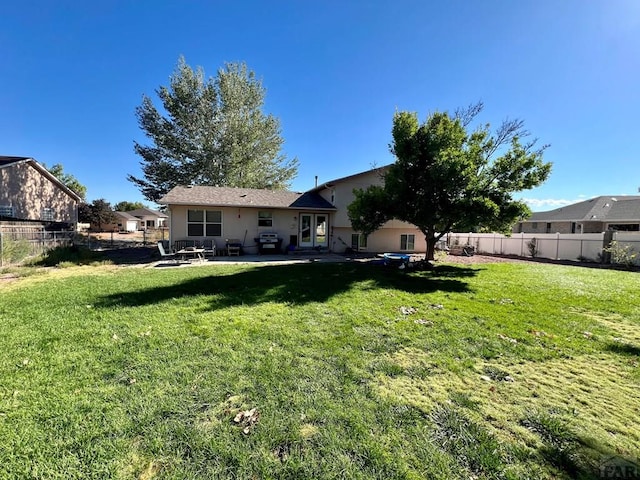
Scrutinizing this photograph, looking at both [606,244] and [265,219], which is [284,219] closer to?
[265,219]

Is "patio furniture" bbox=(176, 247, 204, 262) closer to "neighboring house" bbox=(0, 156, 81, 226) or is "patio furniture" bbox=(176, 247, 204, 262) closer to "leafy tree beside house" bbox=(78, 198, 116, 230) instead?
"neighboring house" bbox=(0, 156, 81, 226)

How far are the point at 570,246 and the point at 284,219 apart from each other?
51.6 ft

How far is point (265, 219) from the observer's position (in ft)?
52.1

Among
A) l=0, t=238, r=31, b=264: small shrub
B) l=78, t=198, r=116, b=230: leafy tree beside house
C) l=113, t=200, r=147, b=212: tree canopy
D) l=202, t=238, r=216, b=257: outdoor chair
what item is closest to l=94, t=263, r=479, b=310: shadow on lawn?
l=202, t=238, r=216, b=257: outdoor chair

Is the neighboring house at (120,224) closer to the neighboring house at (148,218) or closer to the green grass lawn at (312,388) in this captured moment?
the neighboring house at (148,218)

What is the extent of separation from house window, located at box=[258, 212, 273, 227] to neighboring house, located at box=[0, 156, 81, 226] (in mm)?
10711

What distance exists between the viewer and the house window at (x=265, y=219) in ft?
51.8

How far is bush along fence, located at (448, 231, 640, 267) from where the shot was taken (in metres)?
12.9

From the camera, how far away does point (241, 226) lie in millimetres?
15398

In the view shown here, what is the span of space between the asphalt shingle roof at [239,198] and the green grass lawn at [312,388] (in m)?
9.03

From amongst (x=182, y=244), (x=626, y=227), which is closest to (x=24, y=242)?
(x=182, y=244)

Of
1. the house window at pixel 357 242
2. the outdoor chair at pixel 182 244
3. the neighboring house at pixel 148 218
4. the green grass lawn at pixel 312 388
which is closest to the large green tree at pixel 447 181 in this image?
the green grass lawn at pixel 312 388

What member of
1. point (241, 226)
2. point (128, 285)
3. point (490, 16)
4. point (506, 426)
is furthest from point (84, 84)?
point (506, 426)

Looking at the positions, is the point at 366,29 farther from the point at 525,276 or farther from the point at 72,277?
the point at 72,277
